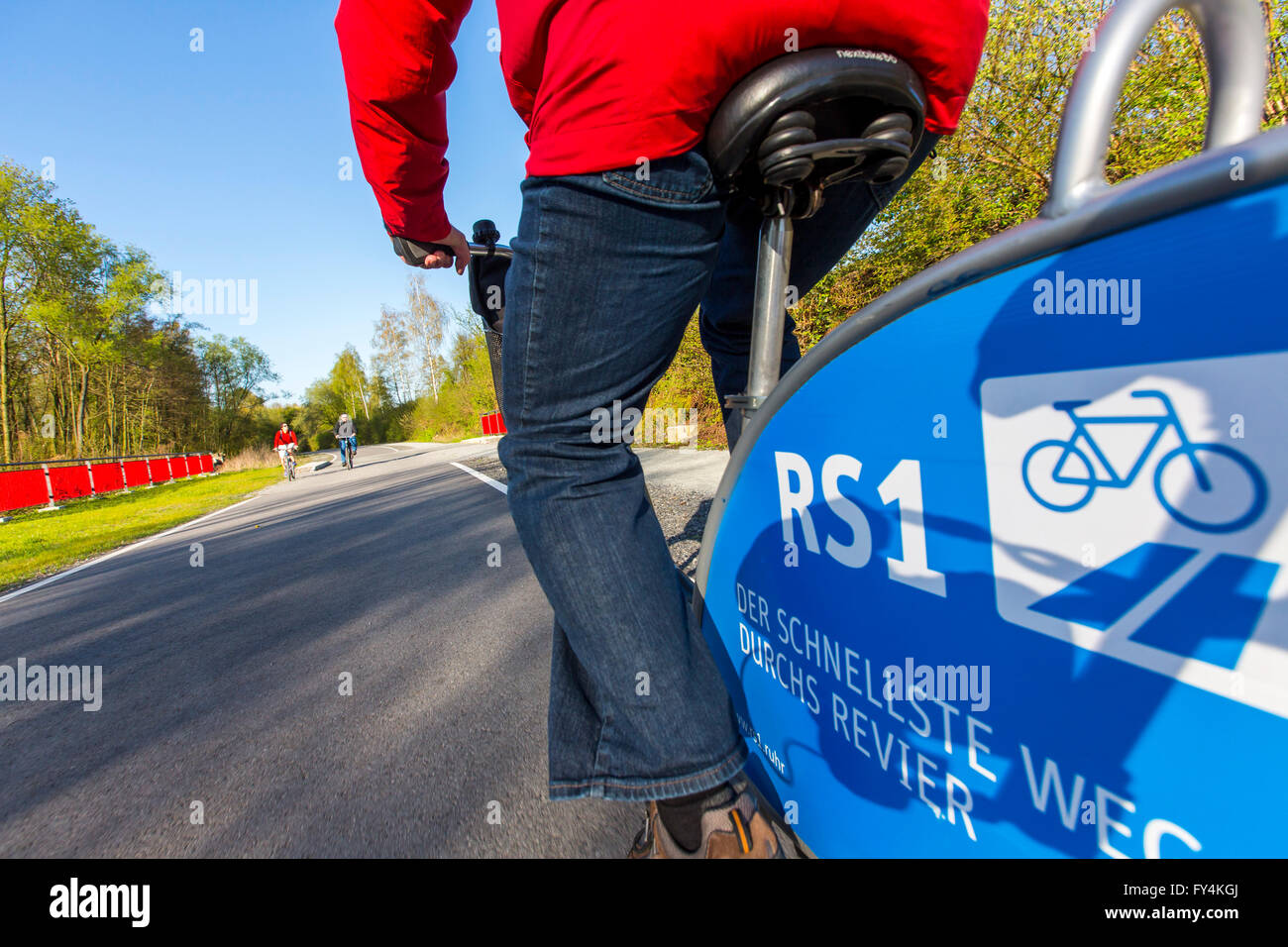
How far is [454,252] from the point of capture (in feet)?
4.44

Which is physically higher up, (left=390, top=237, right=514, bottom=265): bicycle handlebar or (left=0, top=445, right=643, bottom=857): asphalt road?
(left=390, top=237, right=514, bottom=265): bicycle handlebar

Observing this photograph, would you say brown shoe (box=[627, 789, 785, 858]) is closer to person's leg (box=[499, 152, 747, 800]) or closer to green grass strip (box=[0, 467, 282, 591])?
person's leg (box=[499, 152, 747, 800])

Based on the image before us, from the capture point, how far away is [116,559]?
18.2 ft

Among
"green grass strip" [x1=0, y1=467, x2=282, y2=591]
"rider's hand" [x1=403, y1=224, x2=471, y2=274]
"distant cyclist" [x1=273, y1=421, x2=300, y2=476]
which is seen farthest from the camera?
"distant cyclist" [x1=273, y1=421, x2=300, y2=476]

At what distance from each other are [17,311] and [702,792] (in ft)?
94.6

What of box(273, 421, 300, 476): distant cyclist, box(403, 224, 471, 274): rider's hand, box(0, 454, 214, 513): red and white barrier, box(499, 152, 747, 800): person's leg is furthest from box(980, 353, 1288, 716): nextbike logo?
box(273, 421, 300, 476): distant cyclist

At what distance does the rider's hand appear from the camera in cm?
128

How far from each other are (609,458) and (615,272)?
30 centimetres

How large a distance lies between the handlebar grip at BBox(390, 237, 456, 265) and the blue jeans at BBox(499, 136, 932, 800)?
0.54 meters

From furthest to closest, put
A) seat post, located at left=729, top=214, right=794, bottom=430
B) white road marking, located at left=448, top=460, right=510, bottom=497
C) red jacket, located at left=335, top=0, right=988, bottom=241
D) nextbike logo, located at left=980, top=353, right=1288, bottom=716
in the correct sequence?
white road marking, located at left=448, top=460, right=510, bottom=497 < seat post, located at left=729, top=214, right=794, bottom=430 < red jacket, located at left=335, top=0, right=988, bottom=241 < nextbike logo, located at left=980, top=353, right=1288, bottom=716

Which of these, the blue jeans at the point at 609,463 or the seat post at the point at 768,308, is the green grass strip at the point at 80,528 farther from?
the seat post at the point at 768,308

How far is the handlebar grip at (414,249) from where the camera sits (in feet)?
4.11
